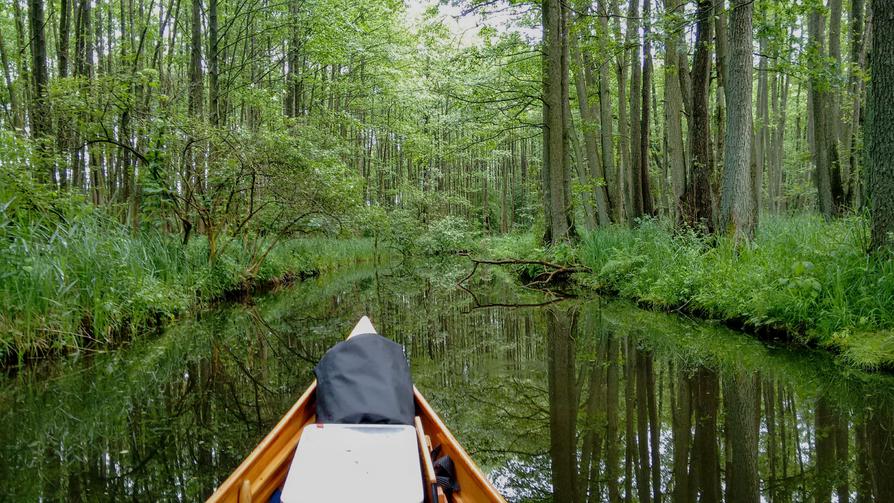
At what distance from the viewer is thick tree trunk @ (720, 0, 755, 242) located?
723 cm

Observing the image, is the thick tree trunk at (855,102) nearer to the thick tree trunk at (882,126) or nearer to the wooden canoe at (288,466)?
the thick tree trunk at (882,126)

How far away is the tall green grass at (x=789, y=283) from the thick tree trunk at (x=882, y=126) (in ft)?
1.14

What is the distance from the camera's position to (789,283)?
5613 mm

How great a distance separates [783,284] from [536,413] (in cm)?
368

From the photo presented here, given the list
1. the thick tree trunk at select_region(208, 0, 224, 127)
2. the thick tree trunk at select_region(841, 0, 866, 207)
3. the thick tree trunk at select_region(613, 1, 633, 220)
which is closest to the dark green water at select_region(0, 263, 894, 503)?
the thick tree trunk at select_region(208, 0, 224, 127)

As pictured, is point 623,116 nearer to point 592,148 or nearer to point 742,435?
point 592,148

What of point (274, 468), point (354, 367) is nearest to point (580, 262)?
point (354, 367)

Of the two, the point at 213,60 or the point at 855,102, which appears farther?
the point at 855,102

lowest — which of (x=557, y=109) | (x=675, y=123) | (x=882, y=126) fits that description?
(x=882, y=126)

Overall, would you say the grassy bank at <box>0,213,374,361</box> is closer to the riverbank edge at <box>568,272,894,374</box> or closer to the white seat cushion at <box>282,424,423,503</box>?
the white seat cushion at <box>282,424,423,503</box>

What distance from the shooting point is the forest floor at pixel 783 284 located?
488cm

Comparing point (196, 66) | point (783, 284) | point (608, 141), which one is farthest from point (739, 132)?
point (196, 66)

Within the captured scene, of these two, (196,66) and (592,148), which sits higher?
(196,66)

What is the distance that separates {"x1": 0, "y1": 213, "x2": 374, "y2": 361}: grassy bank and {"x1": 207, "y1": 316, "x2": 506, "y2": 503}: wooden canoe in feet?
13.3
